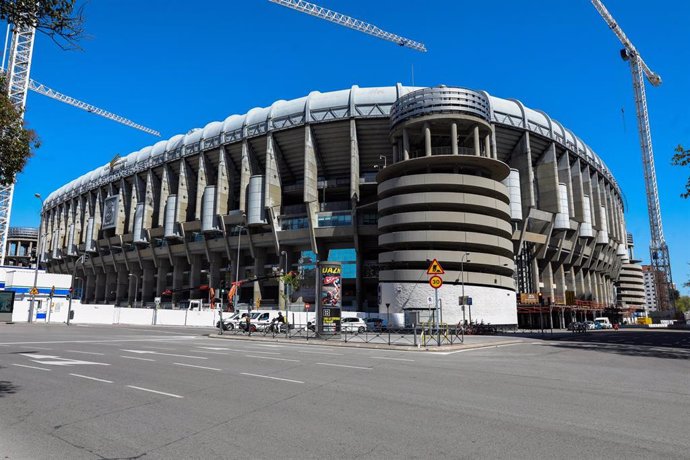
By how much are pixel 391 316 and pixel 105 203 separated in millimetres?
82449

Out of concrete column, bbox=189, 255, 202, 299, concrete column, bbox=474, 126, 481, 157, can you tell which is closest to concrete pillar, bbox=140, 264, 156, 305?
concrete column, bbox=189, 255, 202, 299

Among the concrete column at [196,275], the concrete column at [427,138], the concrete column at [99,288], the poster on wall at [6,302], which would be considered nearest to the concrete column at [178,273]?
the concrete column at [196,275]

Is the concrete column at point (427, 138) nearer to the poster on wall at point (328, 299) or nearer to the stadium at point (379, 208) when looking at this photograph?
the stadium at point (379, 208)

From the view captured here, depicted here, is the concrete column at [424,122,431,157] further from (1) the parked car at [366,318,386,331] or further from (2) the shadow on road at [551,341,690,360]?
(2) the shadow on road at [551,341,690,360]

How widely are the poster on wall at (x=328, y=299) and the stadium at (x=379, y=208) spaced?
2252 cm

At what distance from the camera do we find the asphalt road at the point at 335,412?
573 centimetres

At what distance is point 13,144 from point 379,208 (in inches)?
2358

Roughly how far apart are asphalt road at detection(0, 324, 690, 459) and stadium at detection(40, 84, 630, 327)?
136 ft

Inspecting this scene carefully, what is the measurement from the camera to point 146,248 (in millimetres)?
98375

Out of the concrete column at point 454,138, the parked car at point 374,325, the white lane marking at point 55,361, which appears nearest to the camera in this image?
the white lane marking at point 55,361

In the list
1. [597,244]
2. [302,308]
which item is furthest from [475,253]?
[597,244]

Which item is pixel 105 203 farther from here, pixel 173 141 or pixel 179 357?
pixel 179 357

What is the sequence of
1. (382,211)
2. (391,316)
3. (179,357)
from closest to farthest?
(179,357)
(391,316)
(382,211)

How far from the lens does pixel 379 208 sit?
68.6 meters
